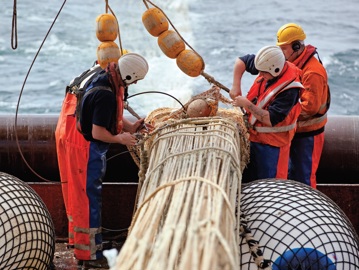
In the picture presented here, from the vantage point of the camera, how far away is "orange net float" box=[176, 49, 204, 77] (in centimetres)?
492

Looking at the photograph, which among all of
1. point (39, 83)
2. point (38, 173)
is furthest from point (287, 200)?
point (39, 83)

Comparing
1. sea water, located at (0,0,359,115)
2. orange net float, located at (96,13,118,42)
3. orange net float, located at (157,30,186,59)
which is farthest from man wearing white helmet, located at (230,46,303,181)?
sea water, located at (0,0,359,115)

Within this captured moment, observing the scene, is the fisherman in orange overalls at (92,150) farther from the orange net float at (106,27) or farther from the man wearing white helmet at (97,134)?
the orange net float at (106,27)

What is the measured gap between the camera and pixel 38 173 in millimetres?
Answer: 5785

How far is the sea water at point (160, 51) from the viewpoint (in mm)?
16953

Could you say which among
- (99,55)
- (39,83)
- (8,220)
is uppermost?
(39,83)

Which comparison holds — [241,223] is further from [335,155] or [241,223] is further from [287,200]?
[335,155]

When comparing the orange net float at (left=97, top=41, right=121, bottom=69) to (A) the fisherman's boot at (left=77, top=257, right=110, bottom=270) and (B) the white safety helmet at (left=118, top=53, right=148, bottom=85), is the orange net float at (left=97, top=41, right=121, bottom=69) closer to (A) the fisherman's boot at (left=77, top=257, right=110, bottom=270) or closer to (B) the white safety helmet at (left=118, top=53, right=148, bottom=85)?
(B) the white safety helmet at (left=118, top=53, right=148, bottom=85)

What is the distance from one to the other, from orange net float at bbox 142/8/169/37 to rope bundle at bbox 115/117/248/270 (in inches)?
36.3

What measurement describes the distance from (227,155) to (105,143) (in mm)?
1316

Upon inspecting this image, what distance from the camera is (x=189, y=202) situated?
3006 mm

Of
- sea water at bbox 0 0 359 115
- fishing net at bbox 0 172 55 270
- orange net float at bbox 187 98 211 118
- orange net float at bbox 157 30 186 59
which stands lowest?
fishing net at bbox 0 172 55 270

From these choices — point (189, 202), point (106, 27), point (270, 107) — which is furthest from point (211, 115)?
point (189, 202)

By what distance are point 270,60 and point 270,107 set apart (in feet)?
1.07
